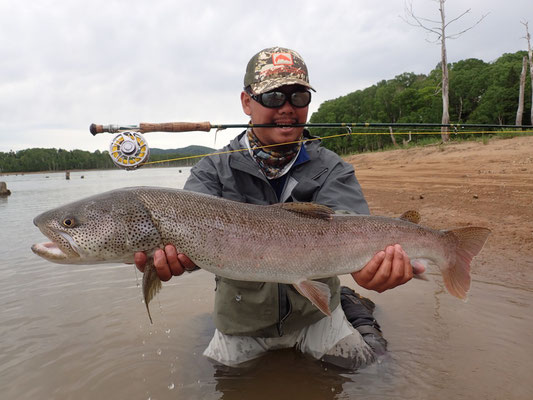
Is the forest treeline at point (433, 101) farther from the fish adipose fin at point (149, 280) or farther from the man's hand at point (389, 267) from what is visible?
the fish adipose fin at point (149, 280)

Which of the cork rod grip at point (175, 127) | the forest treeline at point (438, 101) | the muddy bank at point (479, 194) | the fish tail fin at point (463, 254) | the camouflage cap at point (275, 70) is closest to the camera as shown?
the fish tail fin at point (463, 254)

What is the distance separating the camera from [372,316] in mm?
3990

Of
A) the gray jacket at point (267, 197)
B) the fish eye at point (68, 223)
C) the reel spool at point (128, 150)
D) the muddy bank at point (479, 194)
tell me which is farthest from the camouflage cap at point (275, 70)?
the muddy bank at point (479, 194)

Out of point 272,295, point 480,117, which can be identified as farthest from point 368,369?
point 480,117

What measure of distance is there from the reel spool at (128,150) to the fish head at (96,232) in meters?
1.52

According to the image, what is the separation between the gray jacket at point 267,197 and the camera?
2.97 m

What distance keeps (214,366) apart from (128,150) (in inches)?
93.3

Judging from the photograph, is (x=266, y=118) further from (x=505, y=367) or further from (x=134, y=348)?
(x=505, y=367)

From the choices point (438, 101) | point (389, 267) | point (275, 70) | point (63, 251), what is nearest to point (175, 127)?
point (275, 70)

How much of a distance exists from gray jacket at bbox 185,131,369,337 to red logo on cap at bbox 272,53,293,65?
853mm

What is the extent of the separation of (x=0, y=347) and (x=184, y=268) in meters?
2.91

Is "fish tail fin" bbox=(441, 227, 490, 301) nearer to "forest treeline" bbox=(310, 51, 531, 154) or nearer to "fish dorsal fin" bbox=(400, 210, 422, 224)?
"fish dorsal fin" bbox=(400, 210, 422, 224)

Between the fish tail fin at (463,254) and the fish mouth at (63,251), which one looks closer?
the fish mouth at (63,251)

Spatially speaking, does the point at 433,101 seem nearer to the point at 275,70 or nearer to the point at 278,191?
the point at 275,70
